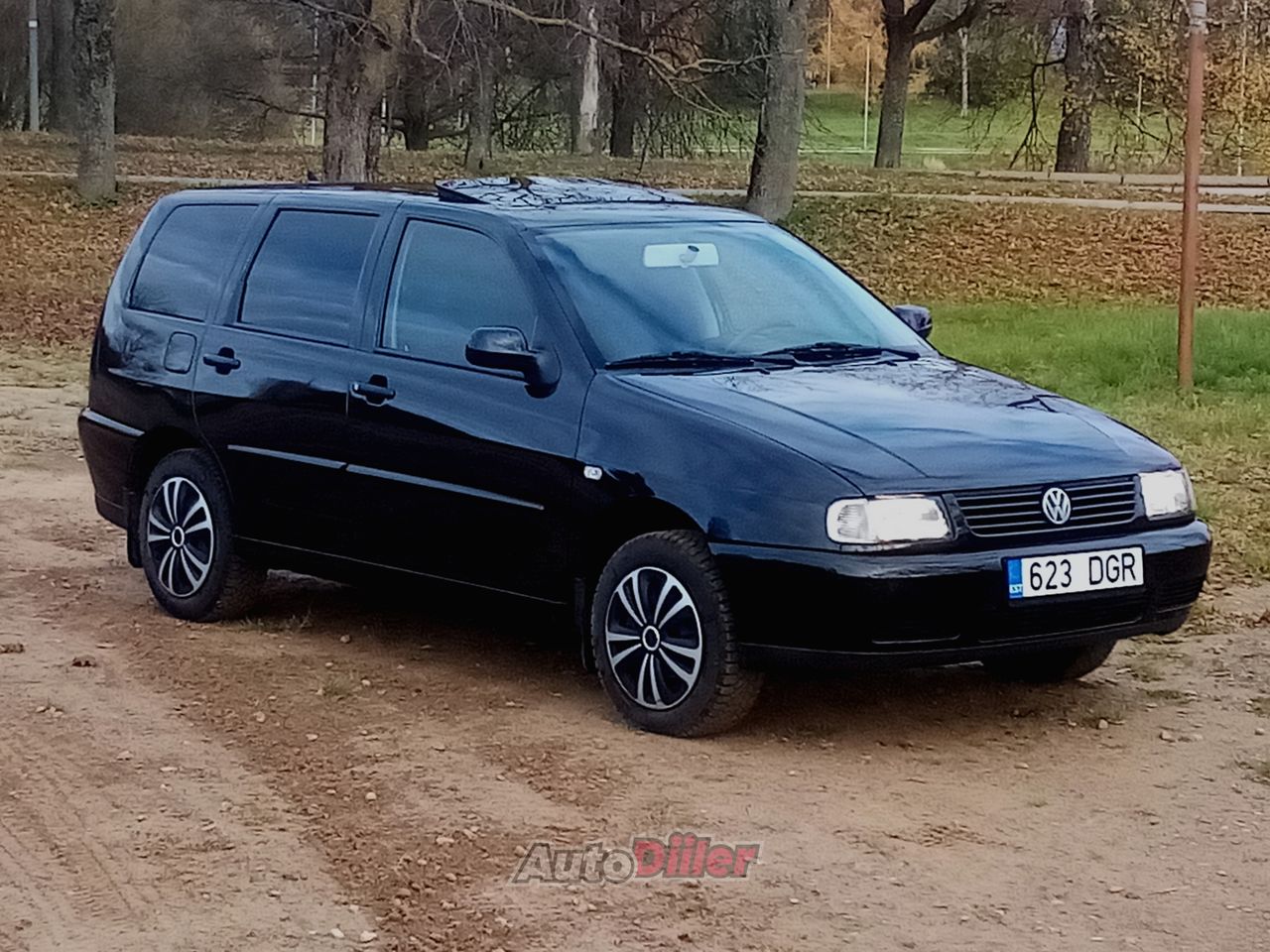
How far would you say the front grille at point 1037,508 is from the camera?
621 centimetres

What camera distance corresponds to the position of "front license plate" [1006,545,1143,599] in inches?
244

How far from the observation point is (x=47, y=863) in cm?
533

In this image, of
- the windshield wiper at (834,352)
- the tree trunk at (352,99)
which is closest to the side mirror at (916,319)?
the windshield wiper at (834,352)

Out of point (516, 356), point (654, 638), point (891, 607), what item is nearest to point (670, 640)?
point (654, 638)

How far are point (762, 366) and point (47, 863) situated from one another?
112 inches

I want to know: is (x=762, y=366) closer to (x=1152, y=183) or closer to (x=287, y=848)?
(x=287, y=848)

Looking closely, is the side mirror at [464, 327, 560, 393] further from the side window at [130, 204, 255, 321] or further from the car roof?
the side window at [130, 204, 255, 321]

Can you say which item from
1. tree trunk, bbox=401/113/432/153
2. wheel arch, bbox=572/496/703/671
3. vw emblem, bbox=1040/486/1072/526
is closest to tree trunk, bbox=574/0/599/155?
tree trunk, bbox=401/113/432/153

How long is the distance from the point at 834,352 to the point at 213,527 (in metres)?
2.47

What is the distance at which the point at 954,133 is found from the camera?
78062 millimetres

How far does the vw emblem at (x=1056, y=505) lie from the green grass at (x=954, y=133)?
2578 centimetres

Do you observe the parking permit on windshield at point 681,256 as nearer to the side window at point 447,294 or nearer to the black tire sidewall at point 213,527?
the side window at point 447,294

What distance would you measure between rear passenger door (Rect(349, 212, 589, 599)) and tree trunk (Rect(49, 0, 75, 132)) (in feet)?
137

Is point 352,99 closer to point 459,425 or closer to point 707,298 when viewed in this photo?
point 707,298
